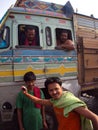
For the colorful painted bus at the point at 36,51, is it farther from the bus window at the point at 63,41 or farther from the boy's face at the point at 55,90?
the boy's face at the point at 55,90

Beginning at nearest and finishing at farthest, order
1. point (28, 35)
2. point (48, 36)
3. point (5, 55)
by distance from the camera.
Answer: point (5, 55), point (28, 35), point (48, 36)

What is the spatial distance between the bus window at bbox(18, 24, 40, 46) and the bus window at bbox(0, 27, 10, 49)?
27cm

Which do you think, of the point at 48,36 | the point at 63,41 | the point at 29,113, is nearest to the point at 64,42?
the point at 63,41

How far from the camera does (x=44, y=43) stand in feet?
19.4

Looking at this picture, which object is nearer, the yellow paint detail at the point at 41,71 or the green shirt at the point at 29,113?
the green shirt at the point at 29,113

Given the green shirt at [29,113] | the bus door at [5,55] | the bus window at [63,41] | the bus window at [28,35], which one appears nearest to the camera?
the green shirt at [29,113]

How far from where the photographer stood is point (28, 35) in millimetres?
5695

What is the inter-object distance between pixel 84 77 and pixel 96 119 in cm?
410

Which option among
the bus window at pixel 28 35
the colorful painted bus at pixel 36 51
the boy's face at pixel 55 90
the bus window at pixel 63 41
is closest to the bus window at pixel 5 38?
the colorful painted bus at pixel 36 51

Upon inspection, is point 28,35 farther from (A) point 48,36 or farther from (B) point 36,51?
(A) point 48,36

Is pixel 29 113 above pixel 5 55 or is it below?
below

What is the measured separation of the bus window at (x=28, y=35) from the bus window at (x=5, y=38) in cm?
27

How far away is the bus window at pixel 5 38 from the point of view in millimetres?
5258

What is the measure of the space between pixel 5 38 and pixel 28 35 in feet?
1.82
